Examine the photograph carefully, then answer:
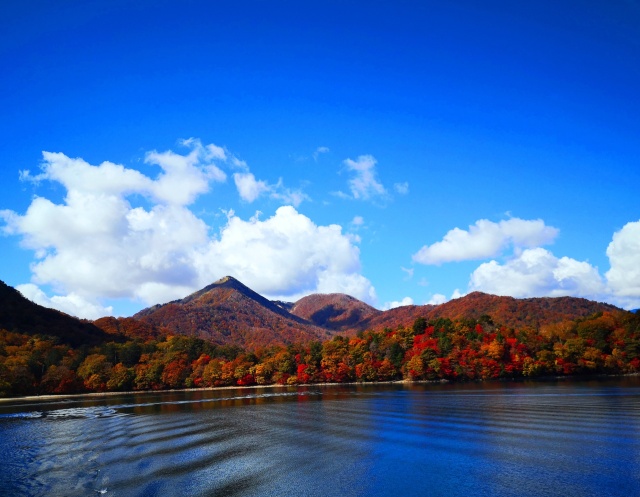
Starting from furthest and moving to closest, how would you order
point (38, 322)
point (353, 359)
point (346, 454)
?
point (38, 322), point (353, 359), point (346, 454)

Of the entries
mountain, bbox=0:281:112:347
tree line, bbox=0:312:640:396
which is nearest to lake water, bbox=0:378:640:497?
tree line, bbox=0:312:640:396

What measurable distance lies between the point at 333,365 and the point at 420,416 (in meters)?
82.6

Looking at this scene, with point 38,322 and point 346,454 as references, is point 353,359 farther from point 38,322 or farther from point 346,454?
point 38,322

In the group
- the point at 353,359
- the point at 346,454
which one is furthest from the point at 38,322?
the point at 346,454

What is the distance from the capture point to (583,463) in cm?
2372

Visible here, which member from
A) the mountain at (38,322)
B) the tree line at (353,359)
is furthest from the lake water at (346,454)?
the mountain at (38,322)

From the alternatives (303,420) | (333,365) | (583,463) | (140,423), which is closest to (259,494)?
(583,463)

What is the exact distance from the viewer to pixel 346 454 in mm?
28734

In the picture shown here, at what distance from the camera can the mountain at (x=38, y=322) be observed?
157 meters

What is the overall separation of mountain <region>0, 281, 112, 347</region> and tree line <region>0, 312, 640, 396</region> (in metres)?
16.5

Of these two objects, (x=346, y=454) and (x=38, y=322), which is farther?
(x=38, y=322)

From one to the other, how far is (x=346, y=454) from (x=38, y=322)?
17231cm

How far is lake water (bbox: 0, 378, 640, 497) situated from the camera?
21516 millimetres

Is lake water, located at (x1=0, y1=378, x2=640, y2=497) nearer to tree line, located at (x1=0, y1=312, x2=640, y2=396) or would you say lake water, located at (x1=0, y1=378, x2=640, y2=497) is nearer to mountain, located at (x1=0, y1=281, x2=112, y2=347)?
tree line, located at (x1=0, y1=312, x2=640, y2=396)
